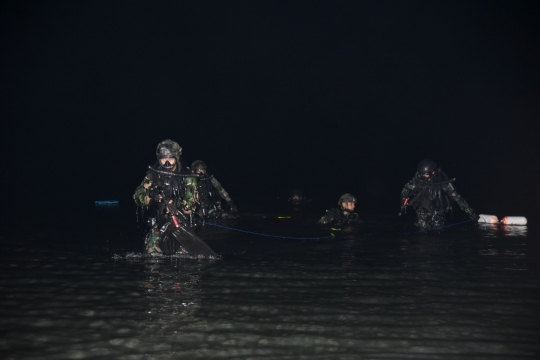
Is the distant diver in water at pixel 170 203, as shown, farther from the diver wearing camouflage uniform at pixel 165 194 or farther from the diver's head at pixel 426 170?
the diver's head at pixel 426 170

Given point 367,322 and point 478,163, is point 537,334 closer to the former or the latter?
point 367,322

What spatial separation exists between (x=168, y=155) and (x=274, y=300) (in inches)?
195

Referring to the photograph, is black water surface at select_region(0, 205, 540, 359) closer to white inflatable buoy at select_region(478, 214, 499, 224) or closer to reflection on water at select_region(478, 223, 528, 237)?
reflection on water at select_region(478, 223, 528, 237)

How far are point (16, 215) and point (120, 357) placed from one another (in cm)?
1616

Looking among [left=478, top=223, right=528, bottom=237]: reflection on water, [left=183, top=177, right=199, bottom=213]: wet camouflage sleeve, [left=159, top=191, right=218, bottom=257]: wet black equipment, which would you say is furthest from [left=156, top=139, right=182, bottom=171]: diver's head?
[left=478, top=223, right=528, bottom=237]: reflection on water

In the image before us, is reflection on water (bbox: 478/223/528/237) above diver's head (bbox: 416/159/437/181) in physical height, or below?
below

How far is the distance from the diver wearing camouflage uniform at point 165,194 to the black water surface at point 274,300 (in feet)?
1.35

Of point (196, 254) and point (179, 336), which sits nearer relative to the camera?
point (179, 336)

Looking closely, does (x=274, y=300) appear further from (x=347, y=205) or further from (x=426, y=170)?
(x=347, y=205)

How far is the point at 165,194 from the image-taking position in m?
12.4

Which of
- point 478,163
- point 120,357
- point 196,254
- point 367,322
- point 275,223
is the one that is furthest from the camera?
point 478,163

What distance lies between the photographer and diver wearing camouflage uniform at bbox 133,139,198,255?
12.3 meters

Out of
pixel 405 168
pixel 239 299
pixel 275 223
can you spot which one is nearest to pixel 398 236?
pixel 275 223

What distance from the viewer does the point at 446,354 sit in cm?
627
